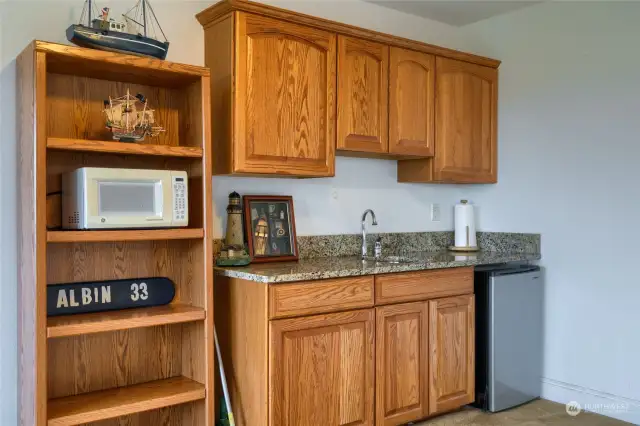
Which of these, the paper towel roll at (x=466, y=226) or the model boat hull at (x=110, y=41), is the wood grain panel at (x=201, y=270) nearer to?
the model boat hull at (x=110, y=41)

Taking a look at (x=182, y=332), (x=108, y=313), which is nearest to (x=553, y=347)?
(x=182, y=332)

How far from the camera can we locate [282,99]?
2787 mm

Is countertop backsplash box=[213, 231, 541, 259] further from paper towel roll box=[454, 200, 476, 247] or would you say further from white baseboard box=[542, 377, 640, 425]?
white baseboard box=[542, 377, 640, 425]

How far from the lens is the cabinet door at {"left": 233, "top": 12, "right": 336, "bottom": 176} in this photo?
2.66 meters

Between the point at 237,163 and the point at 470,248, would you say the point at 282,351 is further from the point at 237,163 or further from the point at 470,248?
the point at 470,248

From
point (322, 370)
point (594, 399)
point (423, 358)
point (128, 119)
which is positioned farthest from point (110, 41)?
point (594, 399)

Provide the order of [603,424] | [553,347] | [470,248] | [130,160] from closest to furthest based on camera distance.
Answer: [130,160] < [603,424] < [553,347] < [470,248]

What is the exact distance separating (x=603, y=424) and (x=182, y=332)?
2236 mm

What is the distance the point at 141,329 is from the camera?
2648mm

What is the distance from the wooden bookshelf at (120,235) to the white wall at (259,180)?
388mm

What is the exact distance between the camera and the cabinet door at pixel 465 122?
351 cm

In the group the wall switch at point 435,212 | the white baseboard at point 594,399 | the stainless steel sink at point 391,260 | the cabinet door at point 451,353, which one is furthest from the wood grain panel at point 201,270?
the white baseboard at point 594,399

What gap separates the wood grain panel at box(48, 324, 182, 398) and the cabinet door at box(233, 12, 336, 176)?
0.88 meters

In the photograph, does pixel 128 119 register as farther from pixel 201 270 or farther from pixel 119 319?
pixel 119 319
